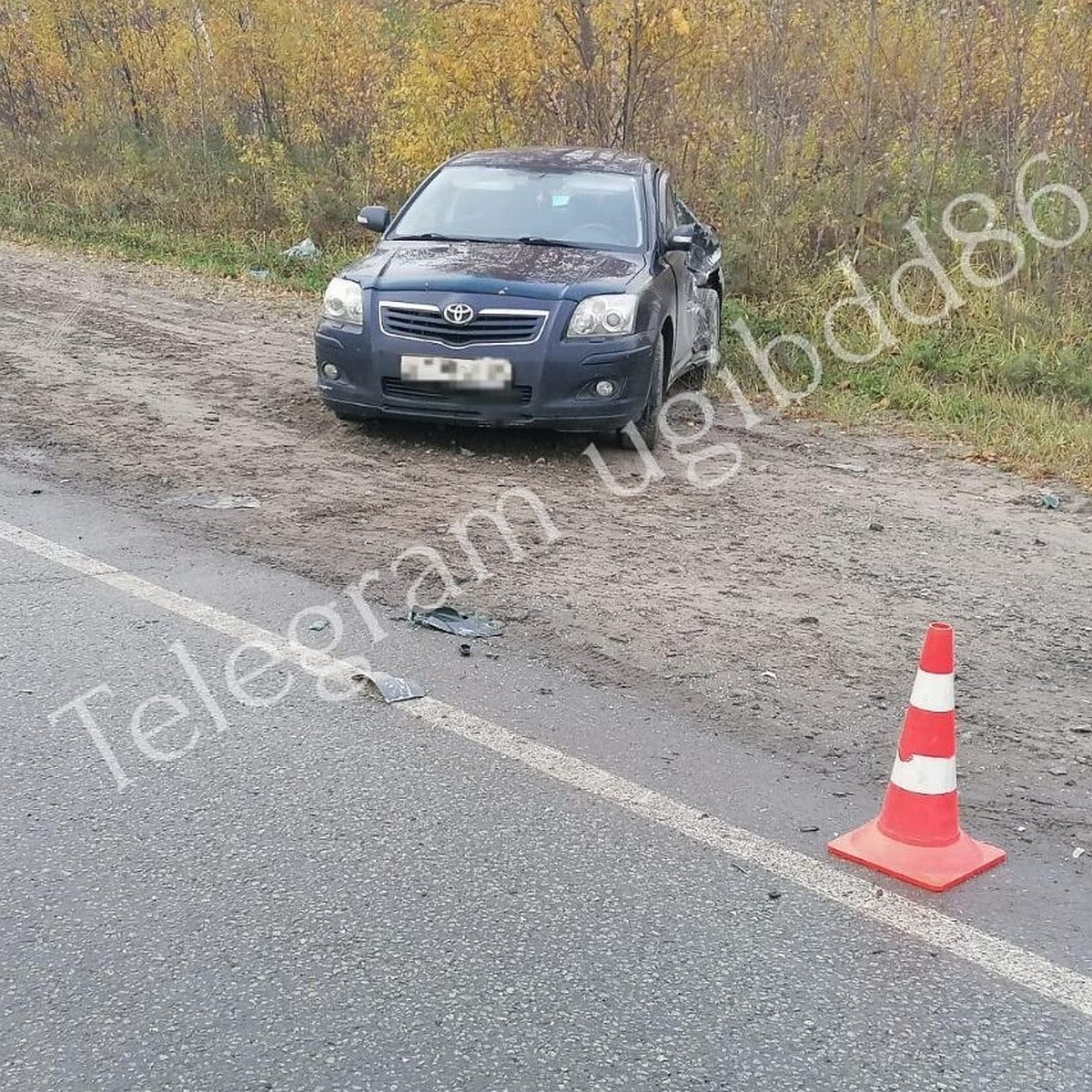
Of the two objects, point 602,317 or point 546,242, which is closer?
point 602,317

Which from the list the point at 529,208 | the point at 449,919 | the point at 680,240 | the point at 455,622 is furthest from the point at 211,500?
the point at 449,919

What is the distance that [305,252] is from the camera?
15469mm

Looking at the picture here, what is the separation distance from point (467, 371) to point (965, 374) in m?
4.41

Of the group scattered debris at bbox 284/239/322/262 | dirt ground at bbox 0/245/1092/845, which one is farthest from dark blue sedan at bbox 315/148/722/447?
scattered debris at bbox 284/239/322/262

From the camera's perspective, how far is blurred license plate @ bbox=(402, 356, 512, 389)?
6871 mm

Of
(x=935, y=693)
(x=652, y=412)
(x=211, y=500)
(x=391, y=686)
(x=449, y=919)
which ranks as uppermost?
(x=935, y=693)

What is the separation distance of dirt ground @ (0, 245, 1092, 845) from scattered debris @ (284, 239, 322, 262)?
5989 mm

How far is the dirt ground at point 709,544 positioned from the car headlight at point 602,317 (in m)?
0.76

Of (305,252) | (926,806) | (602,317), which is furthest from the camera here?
(305,252)

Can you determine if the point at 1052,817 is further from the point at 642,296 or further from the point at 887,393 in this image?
the point at 887,393

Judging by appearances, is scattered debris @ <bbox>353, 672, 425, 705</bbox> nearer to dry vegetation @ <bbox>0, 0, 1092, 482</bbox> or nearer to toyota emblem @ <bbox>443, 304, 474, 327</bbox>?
toyota emblem @ <bbox>443, 304, 474, 327</bbox>

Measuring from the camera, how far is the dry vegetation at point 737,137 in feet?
31.9

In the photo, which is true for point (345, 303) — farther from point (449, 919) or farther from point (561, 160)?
point (449, 919)

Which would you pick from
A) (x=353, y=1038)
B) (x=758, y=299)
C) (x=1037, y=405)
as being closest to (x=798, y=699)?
(x=353, y=1038)
